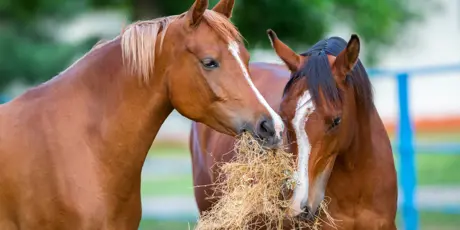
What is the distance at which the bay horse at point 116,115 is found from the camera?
151 inches

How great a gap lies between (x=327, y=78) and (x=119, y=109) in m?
1.18

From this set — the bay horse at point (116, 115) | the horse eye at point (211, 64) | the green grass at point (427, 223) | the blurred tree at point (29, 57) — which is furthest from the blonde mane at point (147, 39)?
the blurred tree at point (29, 57)

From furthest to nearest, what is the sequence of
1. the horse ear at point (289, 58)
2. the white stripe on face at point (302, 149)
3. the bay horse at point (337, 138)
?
the horse ear at point (289, 58)
the bay horse at point (337, 138)
the white stripe on face at point (302, 149)

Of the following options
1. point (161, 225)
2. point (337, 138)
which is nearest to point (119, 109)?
point (337, 138)

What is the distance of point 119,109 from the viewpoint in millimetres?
4008

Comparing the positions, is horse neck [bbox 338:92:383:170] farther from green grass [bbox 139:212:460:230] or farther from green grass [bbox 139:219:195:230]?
green grass [bbox 139:219:195:230]

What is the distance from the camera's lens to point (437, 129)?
17.9m

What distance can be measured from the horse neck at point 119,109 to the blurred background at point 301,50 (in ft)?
1.53

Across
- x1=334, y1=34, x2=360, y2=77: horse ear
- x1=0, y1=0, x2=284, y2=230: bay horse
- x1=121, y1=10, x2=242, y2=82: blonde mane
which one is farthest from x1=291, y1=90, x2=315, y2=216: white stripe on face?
x1=121, y1=10, x2=242, y2=82: blonde mane

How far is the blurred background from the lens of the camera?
7.35 meters

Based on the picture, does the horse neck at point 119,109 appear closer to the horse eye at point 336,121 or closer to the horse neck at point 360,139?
the horse eye at point 336,121

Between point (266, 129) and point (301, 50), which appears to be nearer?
point (266, 129)

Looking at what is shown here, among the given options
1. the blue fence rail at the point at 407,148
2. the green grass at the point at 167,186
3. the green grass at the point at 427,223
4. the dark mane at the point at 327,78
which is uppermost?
the dark mane at the point at 327,78

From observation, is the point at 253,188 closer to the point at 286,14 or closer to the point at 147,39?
the point at 147,39
